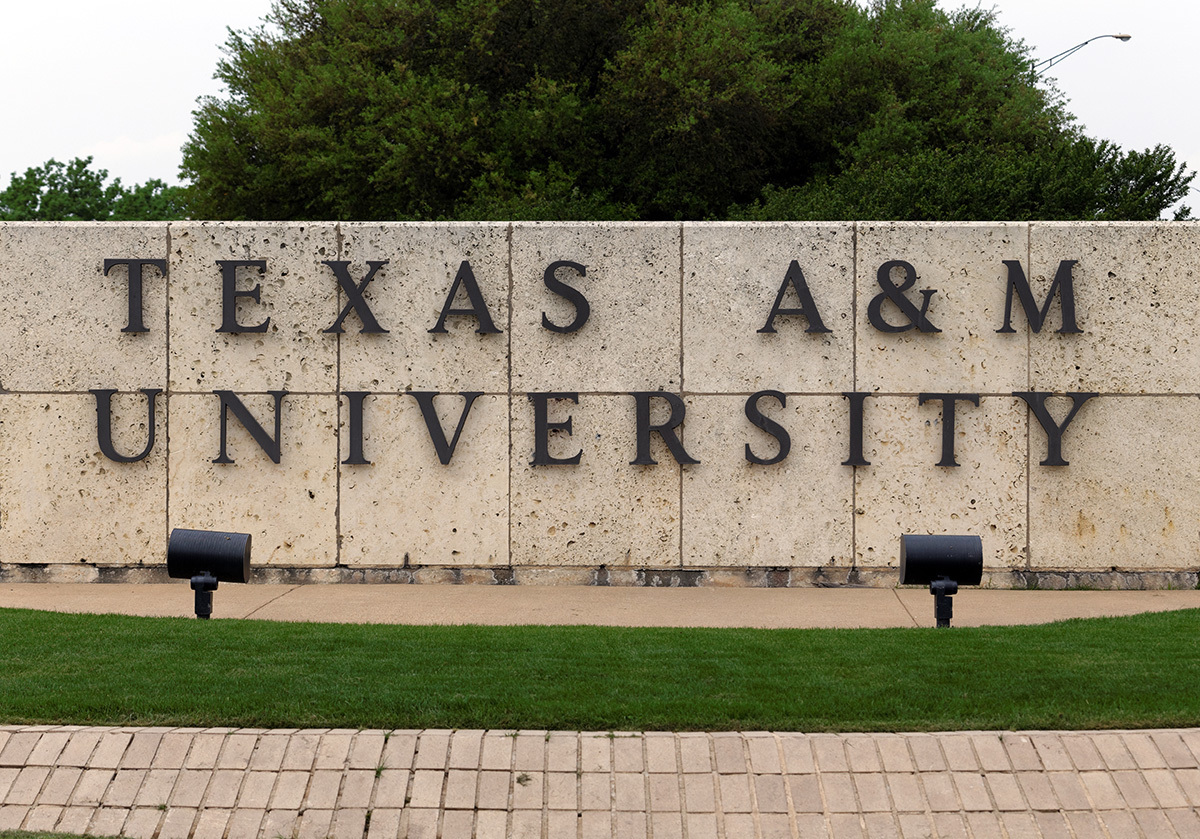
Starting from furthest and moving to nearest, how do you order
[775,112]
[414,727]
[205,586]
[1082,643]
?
[775,112]
[205,586]
[1082,643]
[414,727]

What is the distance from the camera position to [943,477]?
970 centimetres

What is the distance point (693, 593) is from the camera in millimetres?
9484

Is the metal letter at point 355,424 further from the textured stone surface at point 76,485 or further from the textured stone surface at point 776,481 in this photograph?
the textured stone surface at point 776,481

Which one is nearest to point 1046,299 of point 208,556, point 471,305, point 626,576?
point 626,576

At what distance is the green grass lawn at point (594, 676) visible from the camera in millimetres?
5211

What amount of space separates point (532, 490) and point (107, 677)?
14.5ft

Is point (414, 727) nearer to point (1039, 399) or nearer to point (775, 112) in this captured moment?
point (1039, 399)

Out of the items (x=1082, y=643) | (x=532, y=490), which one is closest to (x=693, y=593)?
(x=532, y=490)

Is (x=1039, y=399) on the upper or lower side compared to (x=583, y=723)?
upper

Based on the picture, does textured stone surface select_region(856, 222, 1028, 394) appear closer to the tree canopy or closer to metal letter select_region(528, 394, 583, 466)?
metal letter select_region(528, 394, 583, 466)

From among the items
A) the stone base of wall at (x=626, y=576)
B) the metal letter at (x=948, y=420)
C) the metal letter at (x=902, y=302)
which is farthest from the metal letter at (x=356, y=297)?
the metal letter at (x=948, y=420)

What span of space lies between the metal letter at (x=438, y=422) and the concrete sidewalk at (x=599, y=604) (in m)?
1.10

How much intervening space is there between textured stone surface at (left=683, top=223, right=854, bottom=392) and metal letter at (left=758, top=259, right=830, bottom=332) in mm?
31

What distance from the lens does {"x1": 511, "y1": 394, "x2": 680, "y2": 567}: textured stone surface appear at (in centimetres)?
977
